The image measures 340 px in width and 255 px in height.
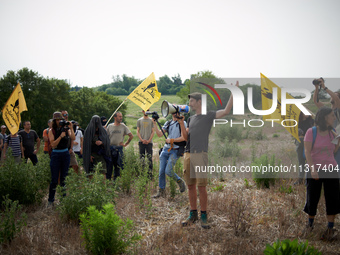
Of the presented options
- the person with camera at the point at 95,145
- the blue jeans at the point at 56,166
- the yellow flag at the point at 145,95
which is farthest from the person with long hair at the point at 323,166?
the yellow flag at the point at 145,95

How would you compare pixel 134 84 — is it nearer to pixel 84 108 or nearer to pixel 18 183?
pixel 84 108

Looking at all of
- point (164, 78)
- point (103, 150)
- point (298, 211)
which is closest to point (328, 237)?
point (298, 211)

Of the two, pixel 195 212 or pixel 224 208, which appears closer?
pixel 195 212

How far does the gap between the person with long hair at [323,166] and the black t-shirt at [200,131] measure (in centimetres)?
155

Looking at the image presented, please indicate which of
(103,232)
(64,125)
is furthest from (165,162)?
(103,232)

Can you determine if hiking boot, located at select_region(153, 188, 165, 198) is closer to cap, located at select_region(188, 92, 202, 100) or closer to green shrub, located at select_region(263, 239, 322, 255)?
cap, located at select_region(188, 92, 202, 100)

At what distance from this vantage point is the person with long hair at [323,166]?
444 cm

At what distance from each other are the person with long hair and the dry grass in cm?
40

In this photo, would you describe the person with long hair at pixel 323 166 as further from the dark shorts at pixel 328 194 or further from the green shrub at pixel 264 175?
the green shrub at pixel 264 175

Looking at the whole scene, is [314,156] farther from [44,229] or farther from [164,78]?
[164,78]

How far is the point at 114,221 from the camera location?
12.7 ft

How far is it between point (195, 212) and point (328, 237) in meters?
2.05

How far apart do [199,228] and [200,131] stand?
1587mm

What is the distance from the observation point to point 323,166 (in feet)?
14.7
